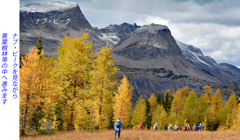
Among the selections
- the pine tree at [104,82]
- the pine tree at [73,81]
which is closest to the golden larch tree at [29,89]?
the pine tree at [73,81]

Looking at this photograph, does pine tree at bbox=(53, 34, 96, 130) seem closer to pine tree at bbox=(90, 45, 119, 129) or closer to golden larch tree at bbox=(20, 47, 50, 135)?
golden larch tree at bbox=(20, 47, 50, 135)

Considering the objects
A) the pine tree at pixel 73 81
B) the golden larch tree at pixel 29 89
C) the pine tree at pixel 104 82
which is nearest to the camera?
the golden larch tree at pixel 29 89

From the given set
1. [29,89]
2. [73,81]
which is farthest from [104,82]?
[29,89]

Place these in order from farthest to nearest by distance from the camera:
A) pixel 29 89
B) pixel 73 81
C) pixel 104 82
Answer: pixel 104 82 → pixel 73 81 → pixel 29 89

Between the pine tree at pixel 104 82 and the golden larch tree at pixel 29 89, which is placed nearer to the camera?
the golden larch tree at pixel 29 89

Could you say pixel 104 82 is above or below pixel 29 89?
above

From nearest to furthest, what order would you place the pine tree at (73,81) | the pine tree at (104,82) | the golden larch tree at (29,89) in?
the golden larch tree at (29,89), the pine tree at (73,81), the pine tree at (104,82)

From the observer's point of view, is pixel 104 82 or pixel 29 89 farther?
pixel 104 82

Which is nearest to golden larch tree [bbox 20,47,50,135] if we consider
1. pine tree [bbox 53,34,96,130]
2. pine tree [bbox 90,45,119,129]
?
pine tree [bbox 53,34,96,130]

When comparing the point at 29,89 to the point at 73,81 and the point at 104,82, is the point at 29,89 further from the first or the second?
the point at 104,82

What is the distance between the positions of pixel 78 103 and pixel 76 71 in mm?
2880

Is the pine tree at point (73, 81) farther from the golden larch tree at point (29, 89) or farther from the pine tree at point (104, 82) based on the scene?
the pine tree at point (104, 82)

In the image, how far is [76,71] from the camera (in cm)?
1870

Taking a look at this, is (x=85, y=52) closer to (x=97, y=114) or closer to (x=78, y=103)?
(x=78, y=103)
